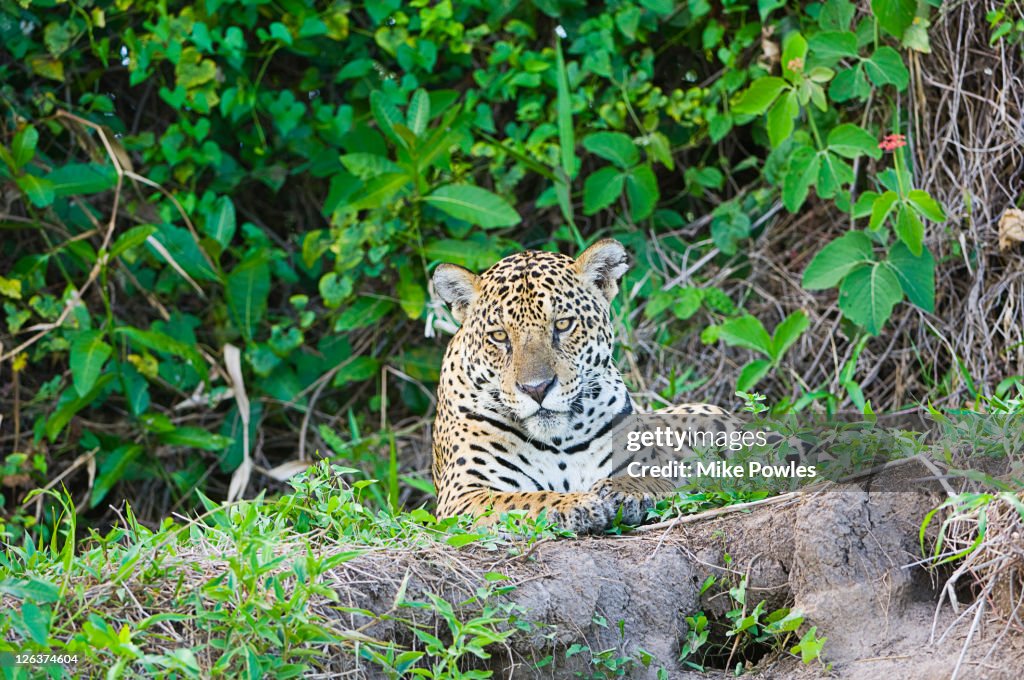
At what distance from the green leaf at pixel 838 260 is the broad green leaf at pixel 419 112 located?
259cm

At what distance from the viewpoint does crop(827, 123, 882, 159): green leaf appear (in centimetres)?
717

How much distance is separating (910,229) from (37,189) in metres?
5.27

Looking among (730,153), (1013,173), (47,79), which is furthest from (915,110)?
(47,79)

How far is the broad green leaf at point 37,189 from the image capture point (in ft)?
25.4

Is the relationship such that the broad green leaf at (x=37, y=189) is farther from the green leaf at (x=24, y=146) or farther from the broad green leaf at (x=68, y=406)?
the broad green leaf at (x=68, y=406)

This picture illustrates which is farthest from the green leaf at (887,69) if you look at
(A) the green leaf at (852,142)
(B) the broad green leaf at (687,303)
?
(B) the broad green leaf at (687,303)

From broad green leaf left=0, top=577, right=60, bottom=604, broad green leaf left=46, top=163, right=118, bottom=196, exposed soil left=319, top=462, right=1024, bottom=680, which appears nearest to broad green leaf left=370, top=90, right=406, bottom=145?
broad green leaf left=46, top=163, right=118, bottom=196

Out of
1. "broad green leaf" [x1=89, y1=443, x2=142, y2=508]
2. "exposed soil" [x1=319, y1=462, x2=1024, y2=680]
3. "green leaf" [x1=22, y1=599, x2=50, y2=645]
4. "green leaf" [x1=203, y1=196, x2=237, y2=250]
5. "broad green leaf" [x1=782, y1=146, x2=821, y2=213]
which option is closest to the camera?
"green leaf" [x1=22, y1=599, x2=50, y2=645]

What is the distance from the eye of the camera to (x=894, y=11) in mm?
7090

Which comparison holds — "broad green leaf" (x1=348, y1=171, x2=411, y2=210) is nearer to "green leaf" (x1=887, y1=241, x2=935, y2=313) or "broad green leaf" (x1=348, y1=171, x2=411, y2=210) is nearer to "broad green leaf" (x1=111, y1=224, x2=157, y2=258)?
"broad green leaf" (x1=111, y1=224, x2=157, y2=258)

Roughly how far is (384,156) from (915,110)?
344 centimetres

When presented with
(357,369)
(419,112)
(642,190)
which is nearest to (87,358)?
(357,369)

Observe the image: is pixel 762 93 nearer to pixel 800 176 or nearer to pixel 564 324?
pixel 800 176

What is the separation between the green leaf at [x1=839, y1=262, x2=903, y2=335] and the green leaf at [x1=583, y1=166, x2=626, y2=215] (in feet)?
5.77
